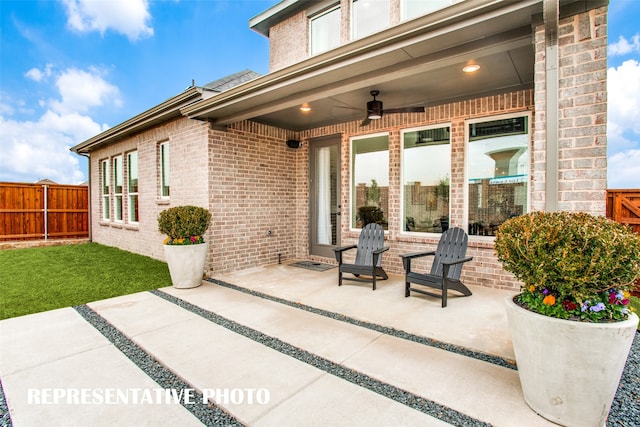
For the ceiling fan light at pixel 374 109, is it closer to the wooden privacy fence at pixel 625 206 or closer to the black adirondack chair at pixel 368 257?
the black adirondack chair at pixel 368 257

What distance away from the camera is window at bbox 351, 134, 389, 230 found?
602 centimetres

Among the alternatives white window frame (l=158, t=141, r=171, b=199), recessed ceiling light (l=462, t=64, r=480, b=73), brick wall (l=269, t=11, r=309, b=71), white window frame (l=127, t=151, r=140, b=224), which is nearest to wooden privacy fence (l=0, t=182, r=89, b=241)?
white window frame (l=127, t=151, r=140, b=224)

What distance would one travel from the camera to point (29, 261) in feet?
23.5

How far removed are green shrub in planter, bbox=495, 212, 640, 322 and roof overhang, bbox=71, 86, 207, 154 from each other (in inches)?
206

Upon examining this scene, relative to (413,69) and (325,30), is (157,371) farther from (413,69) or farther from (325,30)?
(325,30)

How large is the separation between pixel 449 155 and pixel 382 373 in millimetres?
3902

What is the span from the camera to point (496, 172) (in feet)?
15.8

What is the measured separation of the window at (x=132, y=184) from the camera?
8.19 metres

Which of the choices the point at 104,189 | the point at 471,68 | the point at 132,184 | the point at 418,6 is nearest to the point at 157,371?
the point at 471,68

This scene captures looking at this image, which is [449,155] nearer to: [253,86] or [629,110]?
[629,110]

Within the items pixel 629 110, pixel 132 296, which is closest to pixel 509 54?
pixel 629 110

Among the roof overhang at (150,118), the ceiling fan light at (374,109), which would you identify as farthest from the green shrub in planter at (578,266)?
the roof overhang at (150,118)

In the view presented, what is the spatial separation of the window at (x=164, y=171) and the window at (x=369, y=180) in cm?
405

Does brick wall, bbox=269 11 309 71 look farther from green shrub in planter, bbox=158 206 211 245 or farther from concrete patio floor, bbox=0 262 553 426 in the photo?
concrete patio floor, bbox=0 262 553 426
